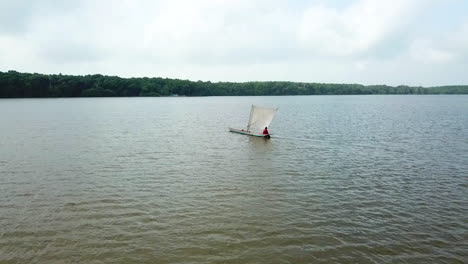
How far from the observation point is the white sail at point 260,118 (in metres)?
49.8

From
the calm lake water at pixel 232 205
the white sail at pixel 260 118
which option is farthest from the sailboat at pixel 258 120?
the calm lake water at pixel 232 205

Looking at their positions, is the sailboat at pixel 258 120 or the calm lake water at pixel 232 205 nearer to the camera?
the calm lake water at pixel 232 205

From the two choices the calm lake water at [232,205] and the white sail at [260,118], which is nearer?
the calm lake water at [232,205]

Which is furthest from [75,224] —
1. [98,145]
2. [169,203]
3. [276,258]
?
[98,145]

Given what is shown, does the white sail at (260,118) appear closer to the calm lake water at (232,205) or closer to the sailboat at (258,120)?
the sailboat at (258,120)

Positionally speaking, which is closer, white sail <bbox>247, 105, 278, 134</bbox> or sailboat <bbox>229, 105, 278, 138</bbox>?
sailboat <bbox>229, 105, 278, 138</bbox>

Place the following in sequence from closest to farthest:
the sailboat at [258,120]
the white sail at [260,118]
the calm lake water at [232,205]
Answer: the calm lake water at [232,205] → the sailboat at [258,120] → the white sail at [260,118]

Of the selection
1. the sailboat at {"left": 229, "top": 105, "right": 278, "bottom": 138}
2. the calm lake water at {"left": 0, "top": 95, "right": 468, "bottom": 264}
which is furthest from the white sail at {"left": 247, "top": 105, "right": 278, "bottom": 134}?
the calm lake water at {"left": 0, "top": 95, "right": 468, "bottom": 264}

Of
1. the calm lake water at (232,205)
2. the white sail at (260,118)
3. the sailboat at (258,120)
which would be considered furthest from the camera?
the white sail at (260,118)

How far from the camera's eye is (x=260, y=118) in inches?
2021

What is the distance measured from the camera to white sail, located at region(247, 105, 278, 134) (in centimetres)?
4982

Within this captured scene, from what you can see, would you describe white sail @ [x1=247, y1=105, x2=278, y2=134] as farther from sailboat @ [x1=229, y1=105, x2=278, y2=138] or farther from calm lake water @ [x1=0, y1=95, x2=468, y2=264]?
calm lake water @ [x1=0, y1=95, x2=468, y2=264]

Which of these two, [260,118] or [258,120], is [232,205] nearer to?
[260,118]

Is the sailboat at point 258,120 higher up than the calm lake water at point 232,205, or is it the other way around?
the sailboat at point 258,120
